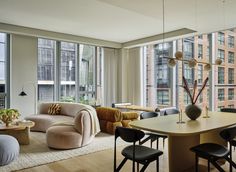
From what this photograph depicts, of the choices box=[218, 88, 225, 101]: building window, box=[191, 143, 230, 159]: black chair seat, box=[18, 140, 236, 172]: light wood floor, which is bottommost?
box=[18, 140, 236, 172]: light wood floor

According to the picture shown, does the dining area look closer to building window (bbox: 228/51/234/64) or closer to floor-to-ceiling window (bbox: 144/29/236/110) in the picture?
floor-to-ceiling window (bbox: 144/29/236/110)

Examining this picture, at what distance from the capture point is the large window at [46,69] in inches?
273

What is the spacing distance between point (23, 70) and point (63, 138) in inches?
124

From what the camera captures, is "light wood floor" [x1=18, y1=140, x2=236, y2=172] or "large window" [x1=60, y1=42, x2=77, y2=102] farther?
"large window" [x1=60, y1=42, x2=77, y2=102]

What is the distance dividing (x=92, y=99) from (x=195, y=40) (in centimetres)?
411

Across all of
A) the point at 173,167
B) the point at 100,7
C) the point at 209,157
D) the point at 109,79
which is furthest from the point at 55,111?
the point at 209,157

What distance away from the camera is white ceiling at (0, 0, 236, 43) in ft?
12.8

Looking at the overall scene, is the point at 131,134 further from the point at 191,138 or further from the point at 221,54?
the point at 221,54

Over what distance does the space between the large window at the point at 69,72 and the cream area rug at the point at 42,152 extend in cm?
231

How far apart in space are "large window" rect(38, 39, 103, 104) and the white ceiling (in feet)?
3.40

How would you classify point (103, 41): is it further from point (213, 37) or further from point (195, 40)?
point (213, 37)

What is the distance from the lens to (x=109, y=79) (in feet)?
26.8

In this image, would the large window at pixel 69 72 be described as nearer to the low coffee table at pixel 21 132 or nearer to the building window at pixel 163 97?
the building window at pixel 163 97

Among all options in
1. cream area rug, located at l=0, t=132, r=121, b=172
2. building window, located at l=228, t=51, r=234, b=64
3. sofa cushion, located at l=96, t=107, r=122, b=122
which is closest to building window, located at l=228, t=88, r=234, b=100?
building window, located at l=228, t=51, r=234, b=64
